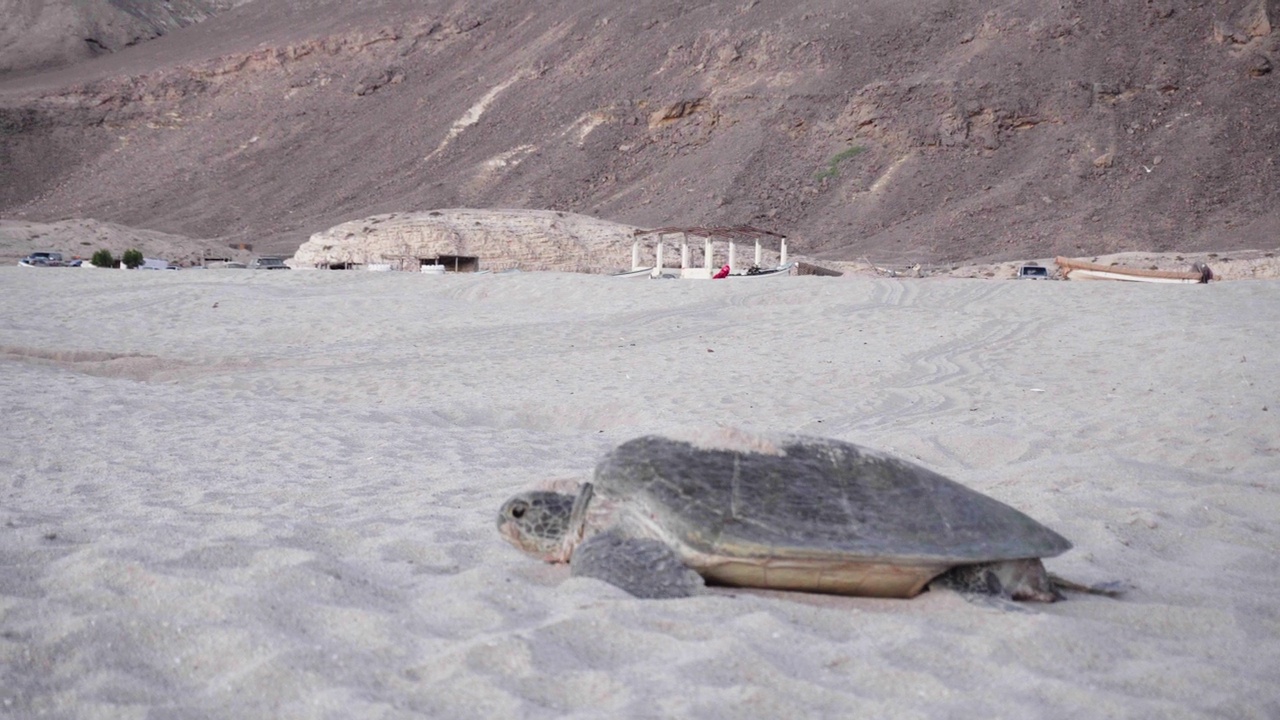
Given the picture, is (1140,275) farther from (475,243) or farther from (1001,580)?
(1001,580)

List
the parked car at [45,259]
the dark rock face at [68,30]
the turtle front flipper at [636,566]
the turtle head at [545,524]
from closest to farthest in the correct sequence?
the turtle front flipper at [636,566] → the turtle head at [545,524] → the parked car at [45,259] → the dark rock face at [68,30]

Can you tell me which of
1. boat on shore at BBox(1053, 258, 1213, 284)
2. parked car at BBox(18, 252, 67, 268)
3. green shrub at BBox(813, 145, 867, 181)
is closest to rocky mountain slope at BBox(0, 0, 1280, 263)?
green shrub at BBox(813, 145, 867, 181)

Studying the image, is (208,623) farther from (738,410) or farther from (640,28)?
(640,28)

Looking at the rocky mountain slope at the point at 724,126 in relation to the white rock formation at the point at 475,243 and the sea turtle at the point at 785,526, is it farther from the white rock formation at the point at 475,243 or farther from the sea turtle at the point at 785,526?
the sea turtle at the point at 785,526

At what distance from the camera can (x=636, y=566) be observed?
366 centimetres

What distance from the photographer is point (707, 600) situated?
351 cm

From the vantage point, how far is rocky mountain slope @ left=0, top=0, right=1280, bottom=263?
51.9m

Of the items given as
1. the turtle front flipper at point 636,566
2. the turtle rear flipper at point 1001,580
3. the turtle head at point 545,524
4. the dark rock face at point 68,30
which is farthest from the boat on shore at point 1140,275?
the dark rock face at point 68,30

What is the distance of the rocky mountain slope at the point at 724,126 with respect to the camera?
170ft

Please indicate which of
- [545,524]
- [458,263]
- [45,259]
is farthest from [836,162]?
[545,524]

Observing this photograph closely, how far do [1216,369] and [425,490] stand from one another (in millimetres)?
8386

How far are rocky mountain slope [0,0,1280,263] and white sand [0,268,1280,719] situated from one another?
38576 millimetres

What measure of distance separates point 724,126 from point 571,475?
197ft

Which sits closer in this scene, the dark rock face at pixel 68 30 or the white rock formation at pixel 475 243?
the white rock formation at pixel 475 243
